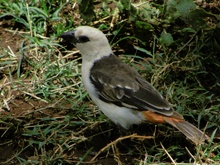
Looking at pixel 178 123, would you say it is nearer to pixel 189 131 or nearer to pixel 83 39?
pixel 189 131

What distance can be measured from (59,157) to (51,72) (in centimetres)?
147

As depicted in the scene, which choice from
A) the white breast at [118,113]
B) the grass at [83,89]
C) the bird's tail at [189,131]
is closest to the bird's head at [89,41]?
the white breast at [118,113]

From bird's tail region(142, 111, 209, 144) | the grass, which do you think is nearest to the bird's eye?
the grass

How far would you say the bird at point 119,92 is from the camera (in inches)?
215

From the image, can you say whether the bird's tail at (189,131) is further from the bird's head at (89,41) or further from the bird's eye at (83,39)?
the bird's eye at (83,39)

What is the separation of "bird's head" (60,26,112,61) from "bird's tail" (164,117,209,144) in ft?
3.21

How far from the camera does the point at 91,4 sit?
6848 mm

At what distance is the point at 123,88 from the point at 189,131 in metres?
0.70

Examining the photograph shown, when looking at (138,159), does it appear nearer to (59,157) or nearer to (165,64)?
Result: (59,157)

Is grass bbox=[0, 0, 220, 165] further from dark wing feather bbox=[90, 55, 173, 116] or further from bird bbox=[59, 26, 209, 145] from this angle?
dark wing feather bbox=[90, 55, 173, 116]

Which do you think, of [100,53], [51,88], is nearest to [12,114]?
[51,88]

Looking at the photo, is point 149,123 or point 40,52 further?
point 40,52

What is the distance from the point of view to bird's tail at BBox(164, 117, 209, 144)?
5.38 meters

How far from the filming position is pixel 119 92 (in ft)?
18.4
